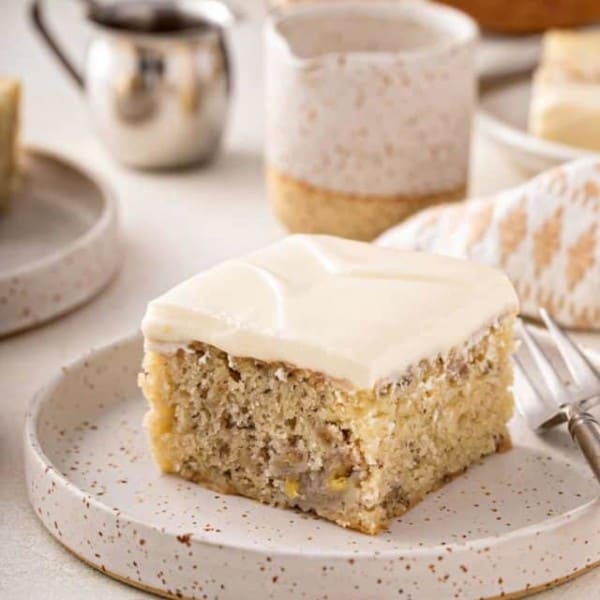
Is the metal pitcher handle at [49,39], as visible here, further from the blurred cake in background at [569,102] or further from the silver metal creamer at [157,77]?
the blurred cake in background at [569,102]

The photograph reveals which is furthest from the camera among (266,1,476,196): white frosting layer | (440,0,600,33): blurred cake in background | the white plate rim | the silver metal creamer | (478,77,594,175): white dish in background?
(440,0,600,33): blurred cake in background

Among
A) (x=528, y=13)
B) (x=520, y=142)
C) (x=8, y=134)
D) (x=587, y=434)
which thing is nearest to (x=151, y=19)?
(x=8, y=134)

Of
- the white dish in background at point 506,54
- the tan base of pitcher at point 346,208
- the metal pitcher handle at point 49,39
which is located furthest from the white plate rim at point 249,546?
the white dish in background at point 506,54

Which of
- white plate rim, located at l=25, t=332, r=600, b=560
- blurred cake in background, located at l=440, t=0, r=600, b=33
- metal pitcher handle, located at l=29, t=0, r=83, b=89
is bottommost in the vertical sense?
white plate rim, located at l=25, t=332, r=600, b=560

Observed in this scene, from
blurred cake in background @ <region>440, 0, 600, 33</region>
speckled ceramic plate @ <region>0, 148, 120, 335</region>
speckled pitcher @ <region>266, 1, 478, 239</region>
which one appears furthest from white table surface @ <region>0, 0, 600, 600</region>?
blurred cake in background @ <region>440, 0, 600, 33</region>

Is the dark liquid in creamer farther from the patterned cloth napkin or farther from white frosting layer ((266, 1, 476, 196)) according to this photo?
the patterned cloth napkin

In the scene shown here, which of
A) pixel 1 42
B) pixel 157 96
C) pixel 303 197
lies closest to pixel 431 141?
pixel 303 197

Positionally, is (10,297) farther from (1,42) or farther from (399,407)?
(1,42)
